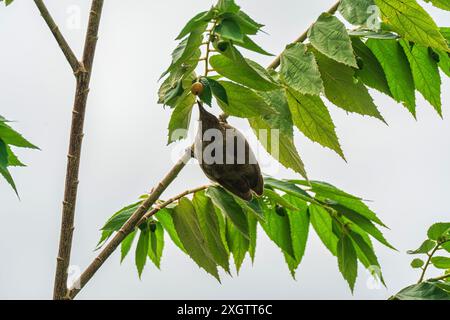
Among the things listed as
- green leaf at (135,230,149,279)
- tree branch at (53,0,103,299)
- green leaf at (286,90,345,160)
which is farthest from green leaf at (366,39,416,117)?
green leaf at (135,230,149,279)

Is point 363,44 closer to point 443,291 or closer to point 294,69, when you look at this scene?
point 294,69

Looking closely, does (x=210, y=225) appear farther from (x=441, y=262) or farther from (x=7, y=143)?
(x=441, y=262)

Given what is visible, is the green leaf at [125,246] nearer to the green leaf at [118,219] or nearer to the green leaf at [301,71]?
the green leaf at [118,219]

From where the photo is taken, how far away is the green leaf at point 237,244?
62.1 inches

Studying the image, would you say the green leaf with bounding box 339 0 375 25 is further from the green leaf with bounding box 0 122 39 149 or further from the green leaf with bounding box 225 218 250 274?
the green leaf with bounding box 0 122 39 149

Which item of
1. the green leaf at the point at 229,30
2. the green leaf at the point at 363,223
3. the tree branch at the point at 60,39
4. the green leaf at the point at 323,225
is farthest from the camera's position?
the green leaf at the point at 323,225

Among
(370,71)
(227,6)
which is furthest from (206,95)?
(370,71)

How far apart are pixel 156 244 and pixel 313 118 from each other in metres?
0.57

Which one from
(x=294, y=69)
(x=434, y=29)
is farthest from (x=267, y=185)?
(x=434, y=29)

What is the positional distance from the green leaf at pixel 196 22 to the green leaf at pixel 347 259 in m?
0.68

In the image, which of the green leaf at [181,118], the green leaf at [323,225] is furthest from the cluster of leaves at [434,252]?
→ the green leaf at [181,118]

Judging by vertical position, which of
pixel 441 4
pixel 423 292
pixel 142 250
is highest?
pixel 441 4

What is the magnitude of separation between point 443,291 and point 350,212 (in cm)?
28

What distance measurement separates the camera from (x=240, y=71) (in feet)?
3.94
